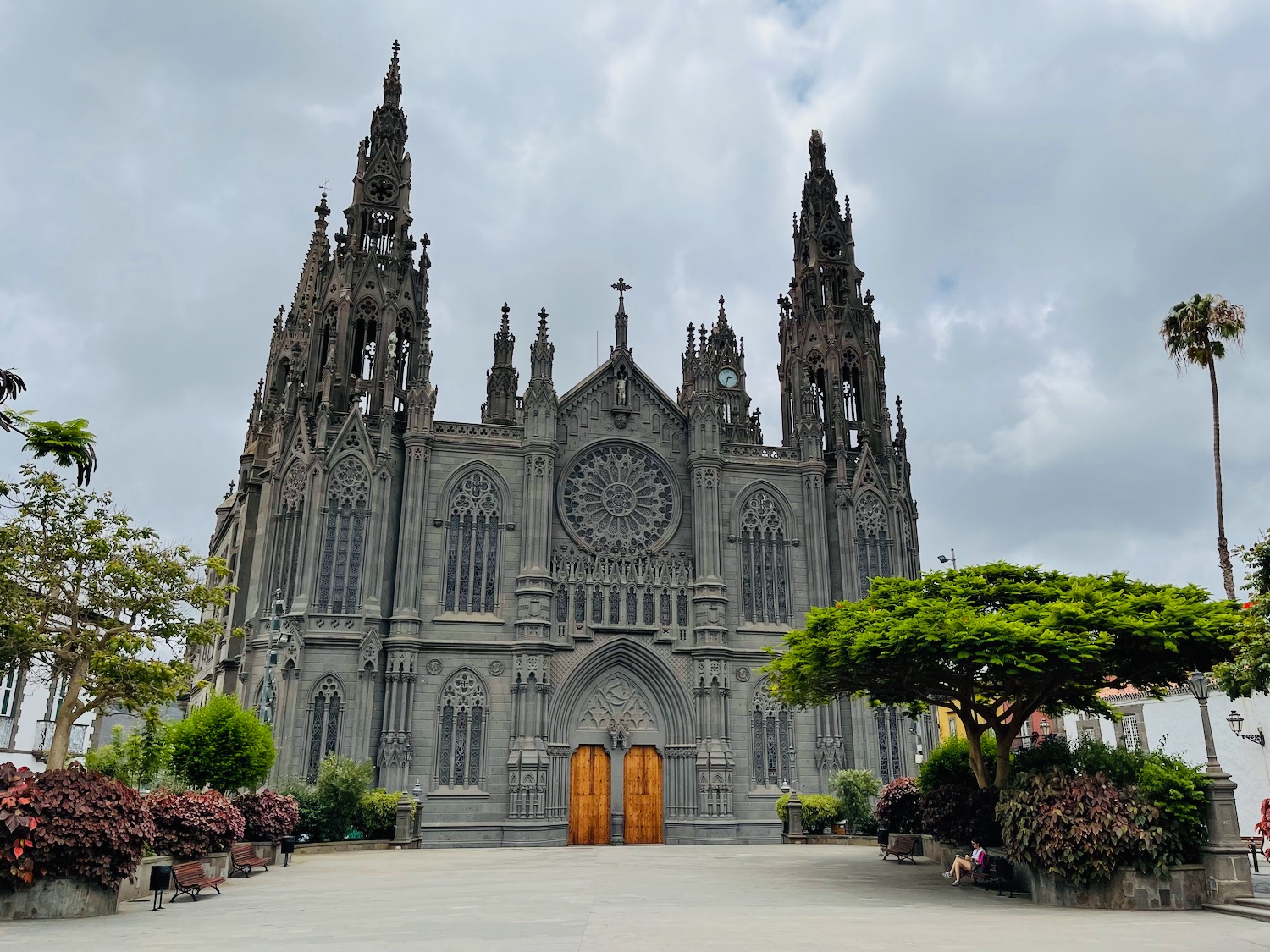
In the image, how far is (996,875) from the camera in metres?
18.9

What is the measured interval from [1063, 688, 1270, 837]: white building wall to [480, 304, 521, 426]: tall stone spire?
2577cm

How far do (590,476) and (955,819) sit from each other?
22.7 m

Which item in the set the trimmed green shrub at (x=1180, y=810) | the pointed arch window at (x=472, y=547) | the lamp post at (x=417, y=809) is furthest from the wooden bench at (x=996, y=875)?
the pointed arch window at (x=472, y=547)

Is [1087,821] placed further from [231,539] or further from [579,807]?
[231,539]

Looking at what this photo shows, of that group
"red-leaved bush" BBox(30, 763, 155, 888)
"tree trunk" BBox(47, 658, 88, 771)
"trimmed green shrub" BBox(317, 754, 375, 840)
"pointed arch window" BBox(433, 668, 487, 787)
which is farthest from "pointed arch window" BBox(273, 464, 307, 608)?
"red-leaved bush" BBox(30, 763, 155, 888)

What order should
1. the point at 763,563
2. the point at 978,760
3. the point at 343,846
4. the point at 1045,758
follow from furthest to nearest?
the point at 763,563, the point at 343,846, the point at 978,760, the point at 1045,758

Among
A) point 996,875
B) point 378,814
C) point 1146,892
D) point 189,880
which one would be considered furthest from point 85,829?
point 378,814

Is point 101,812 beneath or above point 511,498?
beneath

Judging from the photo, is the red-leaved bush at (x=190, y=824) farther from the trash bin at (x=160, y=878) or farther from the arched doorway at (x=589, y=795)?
the arched doorway at (x=589, y=795)

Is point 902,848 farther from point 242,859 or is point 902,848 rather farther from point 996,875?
point 242,859

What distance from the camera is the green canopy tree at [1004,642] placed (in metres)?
18.5

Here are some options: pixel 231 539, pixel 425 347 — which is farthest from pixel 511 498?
pixel 231 539

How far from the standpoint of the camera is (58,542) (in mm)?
17516

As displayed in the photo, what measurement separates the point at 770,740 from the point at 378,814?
1486 cm
